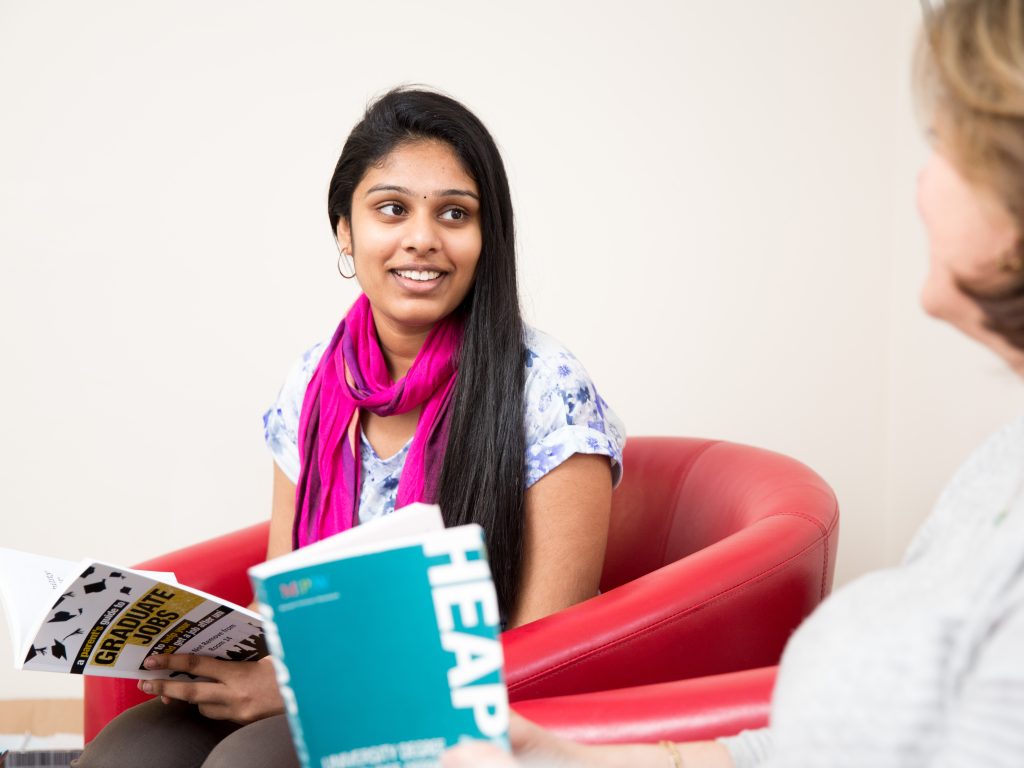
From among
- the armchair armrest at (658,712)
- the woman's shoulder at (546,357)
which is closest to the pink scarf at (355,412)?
the woman's shoulder at (546,357)

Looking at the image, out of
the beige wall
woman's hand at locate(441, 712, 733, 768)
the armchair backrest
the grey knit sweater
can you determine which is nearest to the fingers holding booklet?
woman's hand at locate(441, 712, 733, 768)

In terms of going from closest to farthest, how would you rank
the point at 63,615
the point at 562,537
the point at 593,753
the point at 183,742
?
1. the point at 593,753
2. the point at 63,615
3. the point at 183,742
4. the point at 562,537

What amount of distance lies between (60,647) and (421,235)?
77cm

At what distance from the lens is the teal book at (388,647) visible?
0.72 m

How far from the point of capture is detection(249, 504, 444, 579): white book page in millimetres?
723

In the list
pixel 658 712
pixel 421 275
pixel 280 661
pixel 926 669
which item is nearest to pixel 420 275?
pixel 421 275

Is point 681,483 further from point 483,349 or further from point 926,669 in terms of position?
point 926,669

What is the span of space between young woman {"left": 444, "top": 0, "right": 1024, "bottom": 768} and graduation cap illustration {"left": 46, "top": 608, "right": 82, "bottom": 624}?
2.08 ft

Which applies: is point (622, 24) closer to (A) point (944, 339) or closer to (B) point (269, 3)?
(B) point (269, 3)

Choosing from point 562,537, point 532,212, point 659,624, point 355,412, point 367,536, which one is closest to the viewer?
point 367,536

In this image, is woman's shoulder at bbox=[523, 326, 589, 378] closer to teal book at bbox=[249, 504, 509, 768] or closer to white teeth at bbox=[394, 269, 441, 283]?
white teeth at bbox=[394, 269, 441, 283]

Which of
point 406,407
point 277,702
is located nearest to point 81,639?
point 277,702

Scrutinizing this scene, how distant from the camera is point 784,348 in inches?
101

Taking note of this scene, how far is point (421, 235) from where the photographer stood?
5.25ft
